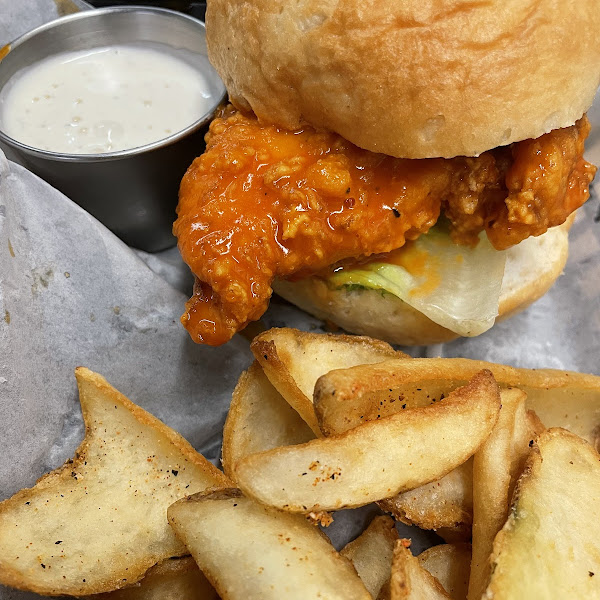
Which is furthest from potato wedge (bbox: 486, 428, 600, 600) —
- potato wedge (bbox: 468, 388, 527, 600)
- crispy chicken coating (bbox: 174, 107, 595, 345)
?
crispy chicken coating (bbox: 174, 107, 595, 345)

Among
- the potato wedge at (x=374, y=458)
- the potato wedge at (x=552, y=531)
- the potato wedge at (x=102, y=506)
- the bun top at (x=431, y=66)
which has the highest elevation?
the bun top at (x=431, y=66)

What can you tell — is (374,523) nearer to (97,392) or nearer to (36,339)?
(97,392)

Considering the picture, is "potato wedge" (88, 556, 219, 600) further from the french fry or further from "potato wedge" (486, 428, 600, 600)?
"potato wedge" (486, 428, 600, 600)

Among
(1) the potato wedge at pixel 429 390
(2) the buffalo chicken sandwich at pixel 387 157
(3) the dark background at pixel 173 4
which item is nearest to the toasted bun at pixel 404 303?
(2) the buffalo chicken sandwich at pixel 387 157

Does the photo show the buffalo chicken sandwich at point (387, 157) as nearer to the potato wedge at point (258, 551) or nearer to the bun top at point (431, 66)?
the bun top at point (431, 66)

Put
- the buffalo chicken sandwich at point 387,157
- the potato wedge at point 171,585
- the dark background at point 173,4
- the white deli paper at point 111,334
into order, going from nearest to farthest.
→ the potato wedge at point 171,585
the buffalo chicken sandwich at point 387,157
the white deli paper at point 111,334
the dark background at point 173,4

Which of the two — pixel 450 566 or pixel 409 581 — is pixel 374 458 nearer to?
pixel 409 581

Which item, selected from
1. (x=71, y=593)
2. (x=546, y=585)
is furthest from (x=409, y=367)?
(x=71, y=593)

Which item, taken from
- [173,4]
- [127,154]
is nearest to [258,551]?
[127,154]
